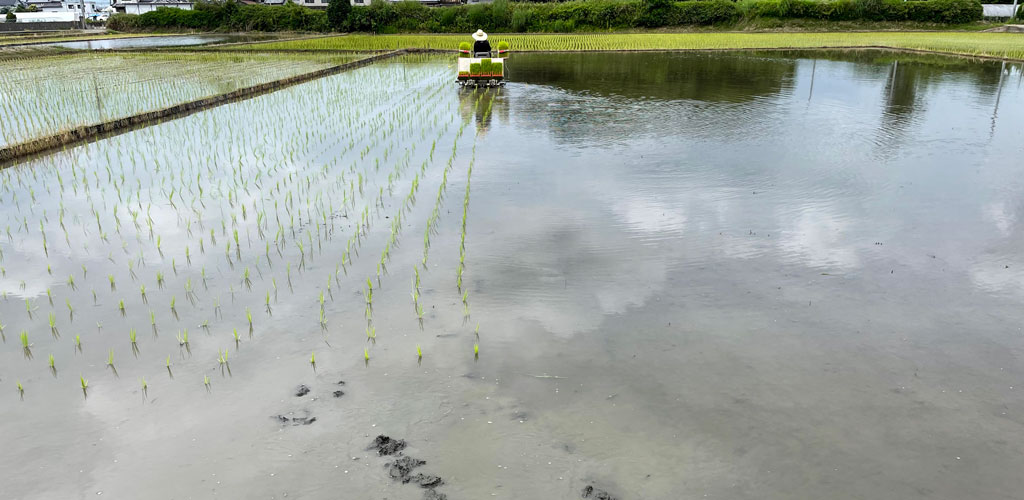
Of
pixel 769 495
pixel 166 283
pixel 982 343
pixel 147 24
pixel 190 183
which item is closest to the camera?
pixel 769 495

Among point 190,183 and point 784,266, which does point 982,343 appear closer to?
point 784,266

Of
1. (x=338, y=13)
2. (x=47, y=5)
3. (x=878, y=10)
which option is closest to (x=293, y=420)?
(x=338, y=13)

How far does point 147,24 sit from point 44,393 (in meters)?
46.3

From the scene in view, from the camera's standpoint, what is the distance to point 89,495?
2439 millimetres

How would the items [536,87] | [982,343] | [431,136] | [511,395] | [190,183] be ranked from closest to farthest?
1. [511,395]
2. [982,343]
3. [190,183]
4. [431,136]
5. [536,87]

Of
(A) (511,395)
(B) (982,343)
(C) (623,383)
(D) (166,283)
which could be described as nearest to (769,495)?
(C) (623,383)

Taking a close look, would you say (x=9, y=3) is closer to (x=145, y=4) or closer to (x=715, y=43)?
(x=145, y=4)

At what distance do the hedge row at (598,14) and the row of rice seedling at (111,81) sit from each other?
1582cm

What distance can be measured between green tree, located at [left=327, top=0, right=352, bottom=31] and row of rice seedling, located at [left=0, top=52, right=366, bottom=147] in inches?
593

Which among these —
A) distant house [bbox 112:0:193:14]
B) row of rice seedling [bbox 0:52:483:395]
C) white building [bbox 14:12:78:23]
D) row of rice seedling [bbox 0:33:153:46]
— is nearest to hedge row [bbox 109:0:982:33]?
row of rice seedling [bbox 0:33:153:46]

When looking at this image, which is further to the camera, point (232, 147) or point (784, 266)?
point (232, 147)

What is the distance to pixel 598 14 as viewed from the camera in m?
35.1

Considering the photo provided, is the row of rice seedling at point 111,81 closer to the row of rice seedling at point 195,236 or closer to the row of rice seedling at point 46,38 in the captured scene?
the row of rice seedling at point 195,236

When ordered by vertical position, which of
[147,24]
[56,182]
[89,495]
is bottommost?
[89,495]
